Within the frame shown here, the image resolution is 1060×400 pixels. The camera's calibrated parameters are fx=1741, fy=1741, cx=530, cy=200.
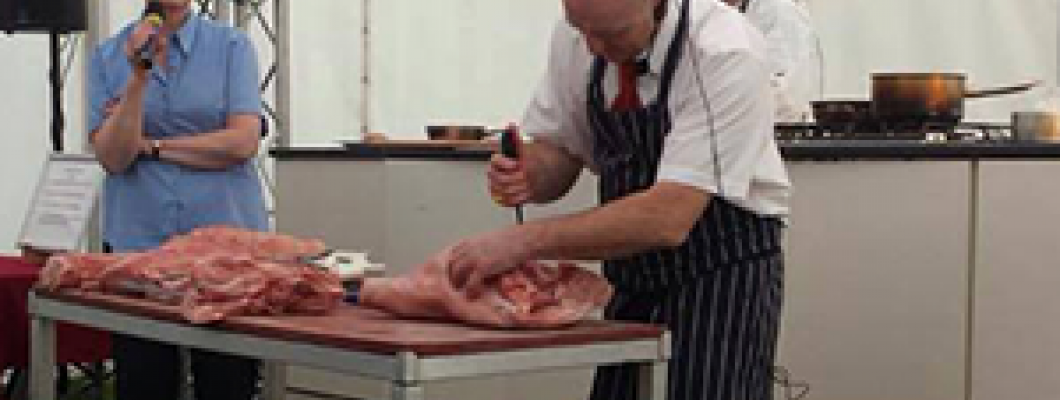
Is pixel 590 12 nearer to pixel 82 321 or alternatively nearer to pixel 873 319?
pixel 82 321

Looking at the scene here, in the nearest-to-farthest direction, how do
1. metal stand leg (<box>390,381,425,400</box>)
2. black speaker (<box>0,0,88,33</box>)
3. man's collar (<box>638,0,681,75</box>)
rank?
metal stand leg (<box>390,381,425,400</box>)
man's collar (<box>638,0,681,75</box>)
black speaker (<box>0,0,88,33</box>)

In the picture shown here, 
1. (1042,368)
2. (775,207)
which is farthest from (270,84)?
(775,207)

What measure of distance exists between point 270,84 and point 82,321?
559cm

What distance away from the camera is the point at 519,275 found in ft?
8.39

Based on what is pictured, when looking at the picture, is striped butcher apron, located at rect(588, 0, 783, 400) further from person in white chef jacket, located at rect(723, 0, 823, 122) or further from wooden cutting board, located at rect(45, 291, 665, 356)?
person in white chef jacket, located at rect(723, 0, 823, 122)

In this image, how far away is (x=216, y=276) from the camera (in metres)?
2.68

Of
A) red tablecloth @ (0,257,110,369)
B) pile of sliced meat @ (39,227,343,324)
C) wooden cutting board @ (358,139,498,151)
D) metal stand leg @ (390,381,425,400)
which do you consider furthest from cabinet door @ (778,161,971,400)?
metal stand leg @ (390,381,425,400)

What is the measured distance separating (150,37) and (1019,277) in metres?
2.08

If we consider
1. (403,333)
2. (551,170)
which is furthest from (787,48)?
(403,333)

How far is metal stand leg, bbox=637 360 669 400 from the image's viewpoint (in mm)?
2473

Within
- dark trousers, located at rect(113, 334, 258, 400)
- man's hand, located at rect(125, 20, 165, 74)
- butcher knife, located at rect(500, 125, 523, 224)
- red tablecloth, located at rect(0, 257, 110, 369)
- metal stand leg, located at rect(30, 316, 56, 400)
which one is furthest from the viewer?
red tablecloth, located at rect(0, 257, 110, 369)

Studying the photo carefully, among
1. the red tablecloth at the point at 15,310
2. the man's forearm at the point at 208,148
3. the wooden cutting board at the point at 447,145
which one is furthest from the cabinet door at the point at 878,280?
the red tablecloth at the point at 15,310

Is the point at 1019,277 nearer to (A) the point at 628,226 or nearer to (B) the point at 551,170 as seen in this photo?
(B) the point at 551,170

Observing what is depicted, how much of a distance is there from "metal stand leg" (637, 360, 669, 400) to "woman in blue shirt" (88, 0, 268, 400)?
1608mm
